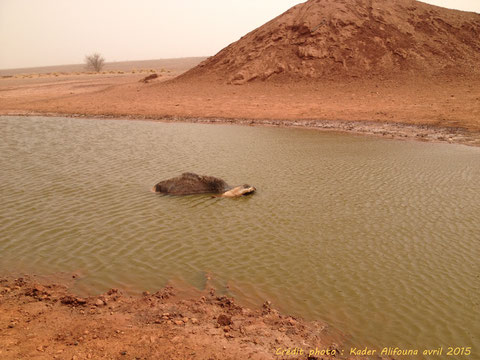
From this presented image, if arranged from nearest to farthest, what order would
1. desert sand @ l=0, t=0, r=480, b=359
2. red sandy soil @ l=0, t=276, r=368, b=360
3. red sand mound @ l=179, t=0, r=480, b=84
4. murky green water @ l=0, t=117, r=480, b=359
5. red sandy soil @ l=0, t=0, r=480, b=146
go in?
red sandy soil @ l=0, t=276, r=368, b=360, desert sand @ l=0, t=0, r=480, b=359, murky green water @ l=0, t=117, r=480, b=359, red sandy soil @ l=0, t=0, r=480, b=146, red sand mound @ l=179, t=0, r=480, b=84

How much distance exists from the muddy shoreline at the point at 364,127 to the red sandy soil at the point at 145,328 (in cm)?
1285

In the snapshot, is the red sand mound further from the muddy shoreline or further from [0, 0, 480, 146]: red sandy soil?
the muddy shoreline

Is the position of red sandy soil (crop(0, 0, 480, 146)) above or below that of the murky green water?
above

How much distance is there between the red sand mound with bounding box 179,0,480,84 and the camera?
26828mm

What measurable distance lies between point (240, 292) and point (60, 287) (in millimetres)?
2461

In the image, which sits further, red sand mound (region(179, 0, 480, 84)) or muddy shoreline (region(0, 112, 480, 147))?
red sand mound (region(179, 0, 480, 84))

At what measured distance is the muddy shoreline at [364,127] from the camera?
1517cm

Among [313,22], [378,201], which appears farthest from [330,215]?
[313,22]

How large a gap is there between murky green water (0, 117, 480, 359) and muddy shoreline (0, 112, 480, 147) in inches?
84.0

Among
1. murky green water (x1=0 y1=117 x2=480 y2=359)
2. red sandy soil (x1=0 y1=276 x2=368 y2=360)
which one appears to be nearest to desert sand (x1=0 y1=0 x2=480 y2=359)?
red sandy soil (x1=0 y1=276 x2=368 y2=360)

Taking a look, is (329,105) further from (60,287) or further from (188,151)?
(60,287)

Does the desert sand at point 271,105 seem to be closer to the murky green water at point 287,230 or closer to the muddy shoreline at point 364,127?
the muddy shoreline at point 364,127

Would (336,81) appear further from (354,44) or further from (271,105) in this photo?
(271,105)

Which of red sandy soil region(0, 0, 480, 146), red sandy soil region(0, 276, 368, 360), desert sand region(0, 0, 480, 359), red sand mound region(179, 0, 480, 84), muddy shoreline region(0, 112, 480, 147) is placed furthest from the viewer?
red sand mound region(179, 0, 480, 84)
